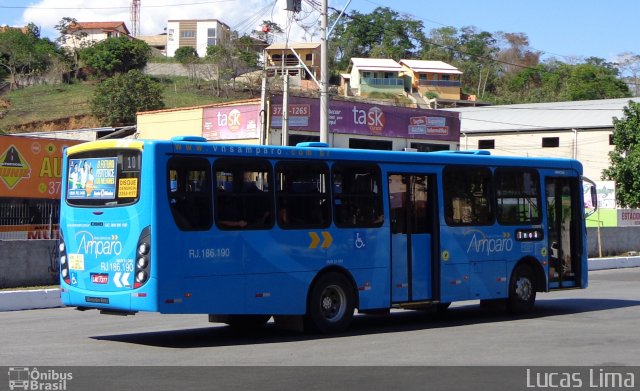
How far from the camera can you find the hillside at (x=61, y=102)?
7650 centimetres

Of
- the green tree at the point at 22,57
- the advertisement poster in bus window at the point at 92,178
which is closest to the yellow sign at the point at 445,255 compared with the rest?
the advertisement poster in bus window at the point at 92,178

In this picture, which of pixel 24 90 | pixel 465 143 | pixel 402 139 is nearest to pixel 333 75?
pixel 24 90

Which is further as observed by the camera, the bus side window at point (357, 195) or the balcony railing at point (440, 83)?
the balcony railing at point (440, 83)

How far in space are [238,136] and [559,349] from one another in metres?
29.4

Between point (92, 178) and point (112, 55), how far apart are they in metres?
85.7

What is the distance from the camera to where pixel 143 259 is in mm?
11820

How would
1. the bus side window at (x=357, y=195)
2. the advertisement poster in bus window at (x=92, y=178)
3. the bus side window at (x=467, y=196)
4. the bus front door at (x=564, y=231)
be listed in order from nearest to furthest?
the advertisement poster in bus window at (x=92, y=178), the bus side window at (x=357, y=195), the bus side window at (x=467, y=196), the bus front door at (x=564, y=231)

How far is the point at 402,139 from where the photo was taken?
45.7m

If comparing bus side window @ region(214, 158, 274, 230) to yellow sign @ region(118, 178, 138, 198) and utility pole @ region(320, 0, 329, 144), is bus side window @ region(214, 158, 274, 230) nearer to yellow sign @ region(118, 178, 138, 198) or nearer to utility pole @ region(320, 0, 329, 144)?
yellow sign @ region(118, 178, 138, 198)

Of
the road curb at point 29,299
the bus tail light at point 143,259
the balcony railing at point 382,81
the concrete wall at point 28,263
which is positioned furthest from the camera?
the balcony railing at point 382,81

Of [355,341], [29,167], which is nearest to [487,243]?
[355,341]

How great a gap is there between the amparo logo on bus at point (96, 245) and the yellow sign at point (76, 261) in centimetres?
8

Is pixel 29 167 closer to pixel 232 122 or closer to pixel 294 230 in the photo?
pixel 232 122

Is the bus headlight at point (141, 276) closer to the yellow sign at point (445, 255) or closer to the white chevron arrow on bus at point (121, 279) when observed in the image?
the white chevron arrow on bus at point (121, 279)
